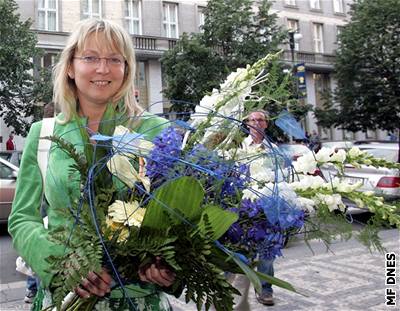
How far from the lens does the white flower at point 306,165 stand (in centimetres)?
144

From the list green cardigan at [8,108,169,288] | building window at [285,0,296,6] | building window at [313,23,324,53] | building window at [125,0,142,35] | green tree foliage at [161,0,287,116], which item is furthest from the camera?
building window at [313,23,324,53]

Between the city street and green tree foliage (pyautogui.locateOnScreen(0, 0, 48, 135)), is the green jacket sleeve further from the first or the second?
green tree foliage (pyautogui.locateOnScreen(0, 0, 48, 135))

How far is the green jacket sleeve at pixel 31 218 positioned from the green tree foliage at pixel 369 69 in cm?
2312

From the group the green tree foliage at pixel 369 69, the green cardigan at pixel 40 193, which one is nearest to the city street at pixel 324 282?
the green cardigan at pixel 40 193

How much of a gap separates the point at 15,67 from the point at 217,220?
16211mm

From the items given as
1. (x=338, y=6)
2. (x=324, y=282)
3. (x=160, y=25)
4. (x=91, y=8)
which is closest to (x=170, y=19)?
(x=160, y=25)

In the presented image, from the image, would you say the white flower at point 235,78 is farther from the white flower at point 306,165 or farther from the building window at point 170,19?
the building window at point 170,19

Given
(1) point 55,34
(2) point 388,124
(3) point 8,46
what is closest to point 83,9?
(1) point 55,34

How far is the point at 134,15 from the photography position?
24562 millimetres

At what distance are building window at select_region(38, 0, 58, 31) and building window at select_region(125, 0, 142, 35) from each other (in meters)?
3.61

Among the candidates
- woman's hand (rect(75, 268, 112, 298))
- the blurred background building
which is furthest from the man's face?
the blurred background building

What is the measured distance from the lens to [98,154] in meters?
1.30

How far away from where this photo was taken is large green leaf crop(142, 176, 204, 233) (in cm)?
120

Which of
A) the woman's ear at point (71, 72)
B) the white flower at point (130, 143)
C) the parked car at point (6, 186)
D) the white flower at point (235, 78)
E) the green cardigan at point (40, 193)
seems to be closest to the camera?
the white flower at point (130, 143)
